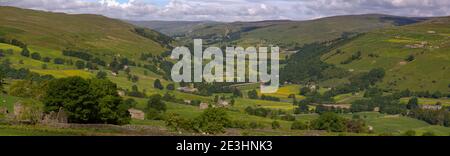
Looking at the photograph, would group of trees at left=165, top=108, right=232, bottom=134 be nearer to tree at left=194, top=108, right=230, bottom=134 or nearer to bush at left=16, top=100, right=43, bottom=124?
tree at left=194, top=108, right=230, bottom=134

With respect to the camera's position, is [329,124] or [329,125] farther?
[329,124]

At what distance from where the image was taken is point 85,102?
322 feet

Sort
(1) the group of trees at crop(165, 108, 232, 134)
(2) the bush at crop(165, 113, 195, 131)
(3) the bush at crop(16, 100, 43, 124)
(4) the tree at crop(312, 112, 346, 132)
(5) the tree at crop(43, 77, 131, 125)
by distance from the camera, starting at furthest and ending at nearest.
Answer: (4) the tree at crop(312, 112, 346, 132) → (5) the tree at crop(43, 77, 131, 125) → (1) the group of trees at crop(165, 108, 232, 134) → (2) the bush at crop(165, 113, 195, 131) → (3) the bush at crop(16, 100, 43, 124)

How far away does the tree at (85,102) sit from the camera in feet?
322

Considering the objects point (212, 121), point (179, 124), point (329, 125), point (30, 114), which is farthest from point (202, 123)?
point (329, 125)

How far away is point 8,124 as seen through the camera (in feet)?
250

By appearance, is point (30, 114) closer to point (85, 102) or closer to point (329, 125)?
point (85, 102)

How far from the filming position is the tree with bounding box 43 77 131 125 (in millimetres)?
98250

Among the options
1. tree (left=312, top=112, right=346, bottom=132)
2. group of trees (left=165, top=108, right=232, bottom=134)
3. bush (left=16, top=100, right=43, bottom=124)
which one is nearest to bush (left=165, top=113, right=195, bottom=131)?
group of trees (left=165, top=108, right=232, bottom=134)

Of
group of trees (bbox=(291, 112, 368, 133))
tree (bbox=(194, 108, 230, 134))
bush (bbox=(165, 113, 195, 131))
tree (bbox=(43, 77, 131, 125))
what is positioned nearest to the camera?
bush (bbox=(165, 113, 195, 131))

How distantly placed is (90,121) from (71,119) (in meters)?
3.60

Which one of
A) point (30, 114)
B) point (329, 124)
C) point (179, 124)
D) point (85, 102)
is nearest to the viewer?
point (30, 114)
